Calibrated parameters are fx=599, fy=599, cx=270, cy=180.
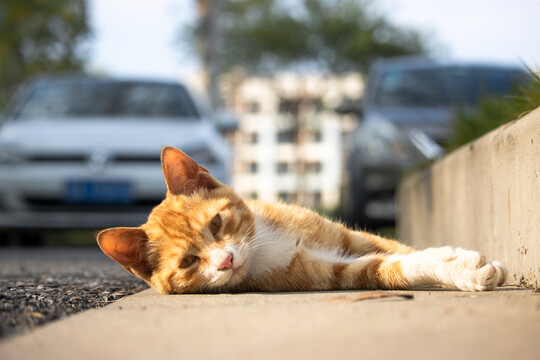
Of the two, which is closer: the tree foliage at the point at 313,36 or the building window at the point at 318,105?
the tree foliage at the point at 313,36

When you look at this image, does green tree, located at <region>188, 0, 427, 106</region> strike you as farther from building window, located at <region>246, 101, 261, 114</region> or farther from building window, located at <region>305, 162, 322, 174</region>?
building window, located at <region>305, 162, 322, 174</region>

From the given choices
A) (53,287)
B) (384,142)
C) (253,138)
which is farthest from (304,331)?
(253,138)

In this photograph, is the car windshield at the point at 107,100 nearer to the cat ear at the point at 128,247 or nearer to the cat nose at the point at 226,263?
the cat ear at the point at 128,247

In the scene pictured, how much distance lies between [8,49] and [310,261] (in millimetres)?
13012

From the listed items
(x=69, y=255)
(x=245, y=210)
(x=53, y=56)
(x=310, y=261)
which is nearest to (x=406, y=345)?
(x=310, y=261)

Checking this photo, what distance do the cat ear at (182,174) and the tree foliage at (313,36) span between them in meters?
21.9

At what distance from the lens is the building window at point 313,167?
Result: 54.2m

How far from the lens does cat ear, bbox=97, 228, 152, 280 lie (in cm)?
294

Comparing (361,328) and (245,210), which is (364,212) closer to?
(245,210)

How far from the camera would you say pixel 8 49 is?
13.9 meters

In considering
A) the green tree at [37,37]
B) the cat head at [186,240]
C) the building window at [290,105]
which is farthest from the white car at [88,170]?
the building window at [290,105]

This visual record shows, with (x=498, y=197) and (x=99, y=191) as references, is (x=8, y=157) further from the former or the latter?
(x=498, y=197)

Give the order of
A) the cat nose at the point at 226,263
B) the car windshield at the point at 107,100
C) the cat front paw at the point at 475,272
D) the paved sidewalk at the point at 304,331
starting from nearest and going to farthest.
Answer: the paved sidewalk at the point at 304,331 → the cat front paw at the point at 475,272 → the cat nose at the point at 226,263 → the car windshield at the point at 107,100

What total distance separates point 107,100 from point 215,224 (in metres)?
4.52
